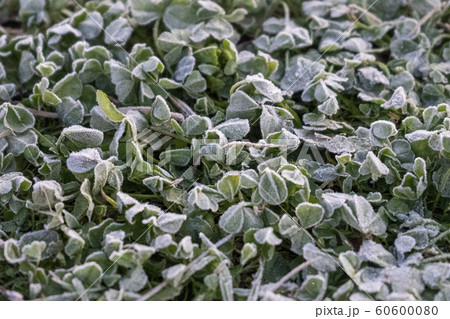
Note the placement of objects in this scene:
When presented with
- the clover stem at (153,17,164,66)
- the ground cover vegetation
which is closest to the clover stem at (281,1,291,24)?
the ground cover vegetation

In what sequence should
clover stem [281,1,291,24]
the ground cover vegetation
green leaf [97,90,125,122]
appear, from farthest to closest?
clover stem [281,1,291,24]
green leaf [97,90,125,122]
the ground cover vegetation

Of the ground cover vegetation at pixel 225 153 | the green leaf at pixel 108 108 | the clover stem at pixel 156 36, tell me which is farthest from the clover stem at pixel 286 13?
the green leaf at pixel 108 108

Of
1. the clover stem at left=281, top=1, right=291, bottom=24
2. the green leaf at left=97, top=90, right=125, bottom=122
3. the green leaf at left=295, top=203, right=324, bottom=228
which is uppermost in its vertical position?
the clover stem at left=281, top=1, right=291, bottom=24

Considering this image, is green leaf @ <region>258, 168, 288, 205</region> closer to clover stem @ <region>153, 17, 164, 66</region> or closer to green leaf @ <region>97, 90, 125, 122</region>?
green leaf @ <region>97, 90, 125, 122</region>

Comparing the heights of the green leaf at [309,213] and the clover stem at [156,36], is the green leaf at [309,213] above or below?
below

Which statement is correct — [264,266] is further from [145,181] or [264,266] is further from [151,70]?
[151,70]

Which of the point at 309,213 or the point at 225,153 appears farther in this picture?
the point at 225,153

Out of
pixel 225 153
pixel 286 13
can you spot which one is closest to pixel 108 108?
pixel 225 153

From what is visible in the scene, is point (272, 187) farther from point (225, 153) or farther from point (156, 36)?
point (156, 36)

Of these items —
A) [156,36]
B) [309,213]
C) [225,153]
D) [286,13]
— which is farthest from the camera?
[286,13]

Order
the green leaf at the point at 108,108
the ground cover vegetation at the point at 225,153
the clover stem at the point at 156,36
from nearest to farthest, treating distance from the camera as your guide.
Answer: the ground cover vegetation at the point at 225,153 < the green leaf at the point at 108,108 < the clover stem at the point at 156,36

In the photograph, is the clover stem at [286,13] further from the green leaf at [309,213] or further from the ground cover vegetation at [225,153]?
the green leaf at [309,213]

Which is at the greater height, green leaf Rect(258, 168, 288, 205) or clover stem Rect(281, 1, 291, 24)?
clover stem Rect(281, 1, 291, 24)

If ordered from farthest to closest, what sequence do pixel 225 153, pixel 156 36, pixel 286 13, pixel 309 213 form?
pixel 286 13 → pixel 156 36 → pixel 225 153 → pixel 309 213
